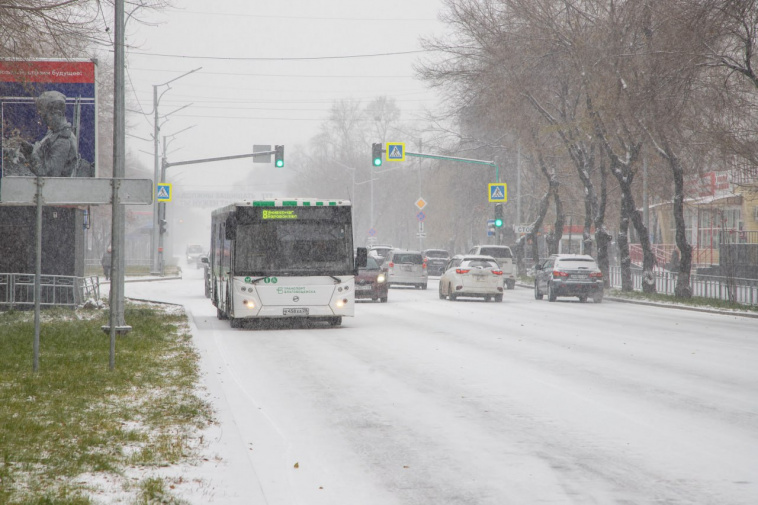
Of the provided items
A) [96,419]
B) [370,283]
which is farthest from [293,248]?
[96,419]

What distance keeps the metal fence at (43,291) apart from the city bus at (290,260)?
6.72 metres

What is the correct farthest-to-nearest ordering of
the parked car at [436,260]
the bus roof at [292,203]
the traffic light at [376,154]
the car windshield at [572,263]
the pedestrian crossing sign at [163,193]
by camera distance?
the parked car at [436,260] → the pedestrian crossing sign at [163,193] → the traffic light at [376,154] → the car windshield at [572,263] → the bus roof at [292,203]

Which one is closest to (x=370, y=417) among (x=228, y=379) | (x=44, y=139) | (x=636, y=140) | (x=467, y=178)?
(x=228, y=379)

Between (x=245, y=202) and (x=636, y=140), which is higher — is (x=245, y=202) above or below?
below

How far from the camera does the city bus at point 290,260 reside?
2227cm

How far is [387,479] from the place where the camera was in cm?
744

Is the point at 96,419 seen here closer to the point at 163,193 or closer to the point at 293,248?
the point at 293,248

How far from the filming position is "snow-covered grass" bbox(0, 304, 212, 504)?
22.6 feet

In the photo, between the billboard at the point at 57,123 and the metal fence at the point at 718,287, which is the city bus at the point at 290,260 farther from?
the metal fence at the point at 718,287

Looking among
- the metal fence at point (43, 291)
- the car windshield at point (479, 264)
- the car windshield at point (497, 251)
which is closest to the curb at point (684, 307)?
the car windshield at point (479, 264)

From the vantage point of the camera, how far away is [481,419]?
10.1 metres

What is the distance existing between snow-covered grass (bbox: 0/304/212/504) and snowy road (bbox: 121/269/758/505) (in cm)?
39

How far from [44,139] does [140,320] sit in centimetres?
629

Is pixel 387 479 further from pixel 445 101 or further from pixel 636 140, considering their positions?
pixel 445 101
